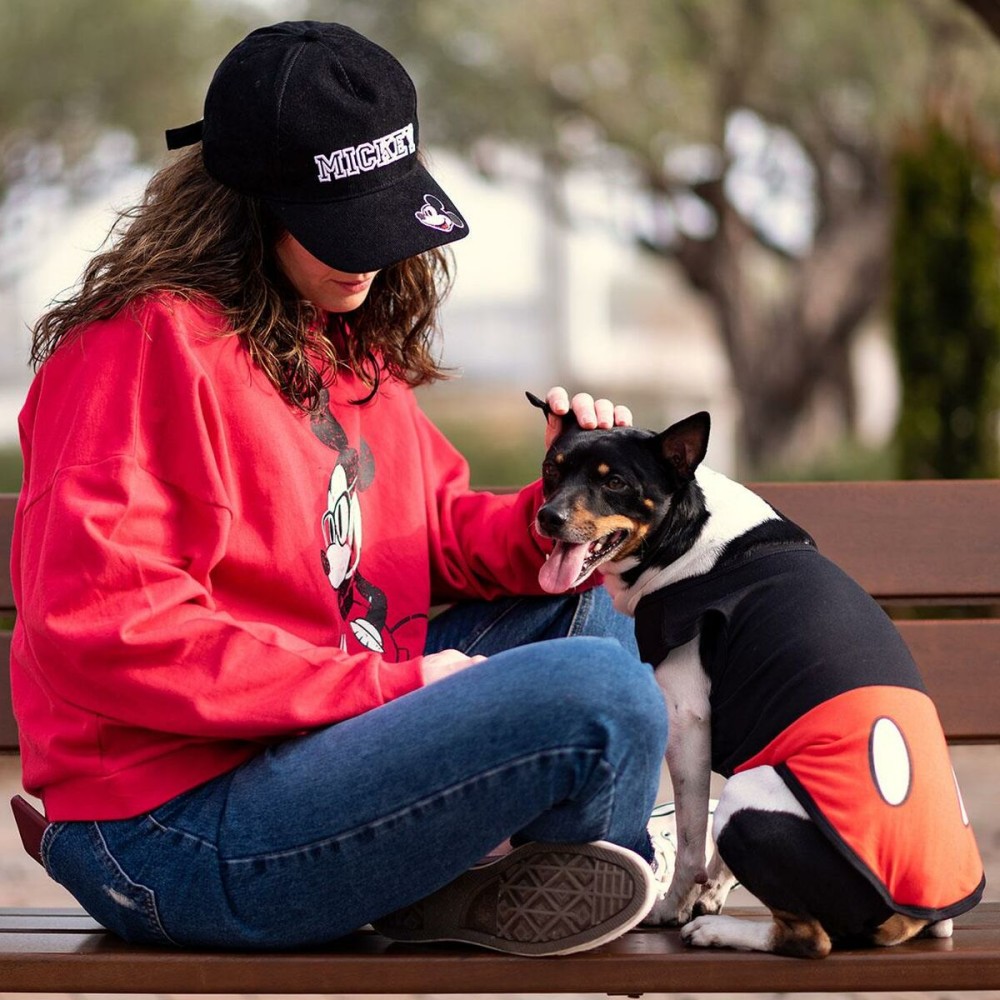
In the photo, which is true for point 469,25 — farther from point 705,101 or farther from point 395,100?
point 395,100

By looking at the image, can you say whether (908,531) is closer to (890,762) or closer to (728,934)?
(890,762)

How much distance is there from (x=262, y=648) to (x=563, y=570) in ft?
2.43

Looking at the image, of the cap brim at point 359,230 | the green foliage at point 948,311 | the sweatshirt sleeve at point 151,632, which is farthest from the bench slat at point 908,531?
the green foliage at point 948,311

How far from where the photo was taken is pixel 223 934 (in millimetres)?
2252

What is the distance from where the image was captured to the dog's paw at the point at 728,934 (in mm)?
2322

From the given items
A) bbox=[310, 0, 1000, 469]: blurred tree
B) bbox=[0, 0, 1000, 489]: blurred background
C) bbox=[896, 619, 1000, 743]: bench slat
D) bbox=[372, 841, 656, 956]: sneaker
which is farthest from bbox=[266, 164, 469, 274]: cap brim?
bbox=[310, 0, 1000, 469]: blurred tree

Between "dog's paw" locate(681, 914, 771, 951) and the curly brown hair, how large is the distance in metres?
1.10

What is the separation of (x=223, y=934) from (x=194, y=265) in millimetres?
1084

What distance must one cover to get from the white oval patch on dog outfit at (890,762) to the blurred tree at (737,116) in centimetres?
1263

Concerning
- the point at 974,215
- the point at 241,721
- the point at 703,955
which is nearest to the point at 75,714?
the point at 241,721

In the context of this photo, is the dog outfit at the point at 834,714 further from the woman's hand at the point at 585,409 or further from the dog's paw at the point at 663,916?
the woman's hand at the point at 585,409

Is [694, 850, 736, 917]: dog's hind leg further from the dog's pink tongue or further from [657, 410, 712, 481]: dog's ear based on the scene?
[657, 410, 712, 481]: dog's ear

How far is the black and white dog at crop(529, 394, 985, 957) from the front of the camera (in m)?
2.25

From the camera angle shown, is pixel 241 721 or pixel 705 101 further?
pixel 705 101
